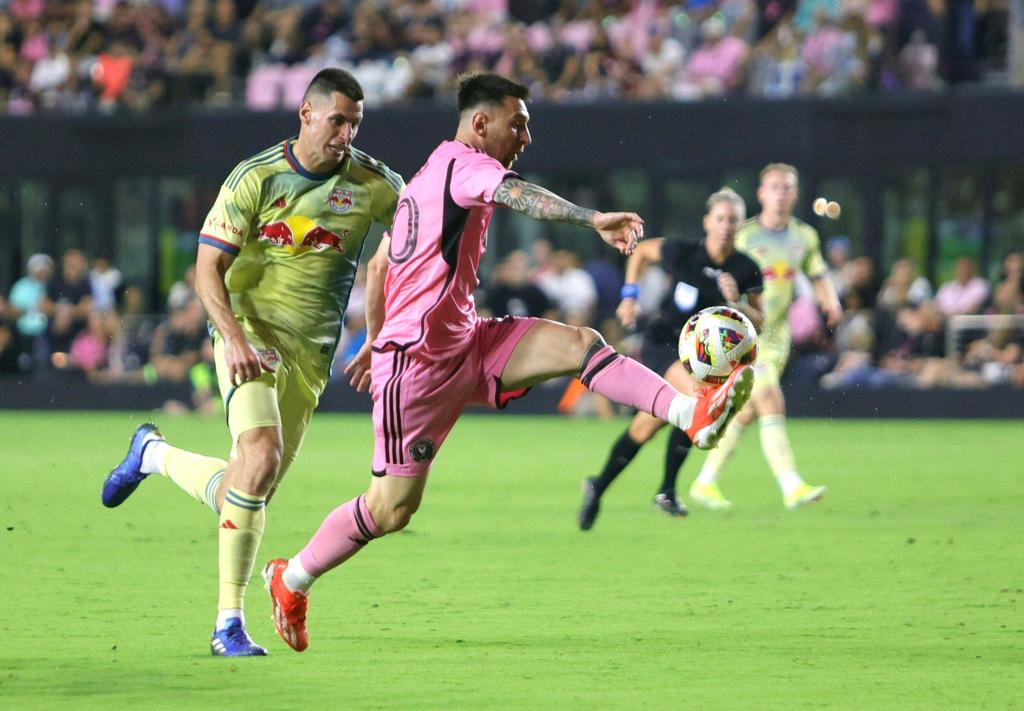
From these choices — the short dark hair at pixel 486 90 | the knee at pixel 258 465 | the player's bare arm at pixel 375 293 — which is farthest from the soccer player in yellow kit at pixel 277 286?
the short dark hair at pixel 486 90

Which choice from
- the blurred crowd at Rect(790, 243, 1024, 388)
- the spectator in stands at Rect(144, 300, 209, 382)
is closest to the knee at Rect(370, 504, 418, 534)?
the blurred crowd at Rect(790, 243, 1024, 388)

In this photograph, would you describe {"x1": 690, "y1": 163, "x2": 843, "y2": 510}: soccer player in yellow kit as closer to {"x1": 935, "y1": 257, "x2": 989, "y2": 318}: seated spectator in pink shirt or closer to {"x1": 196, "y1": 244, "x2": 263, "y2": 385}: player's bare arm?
{"x1": 196, "y1": 244, "x2": 263, "y2": 385}: player's bare arm

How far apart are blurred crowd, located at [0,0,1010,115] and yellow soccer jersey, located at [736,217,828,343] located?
384 inches

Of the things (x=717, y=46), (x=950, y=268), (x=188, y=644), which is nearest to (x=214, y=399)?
(x=717, y=46)

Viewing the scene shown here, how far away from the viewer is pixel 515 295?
23688mm

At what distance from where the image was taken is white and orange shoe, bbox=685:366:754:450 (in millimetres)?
6418

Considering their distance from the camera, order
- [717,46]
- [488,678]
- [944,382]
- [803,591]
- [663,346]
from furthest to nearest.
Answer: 1. [717,46]
2. [944,382]
3. [663,346]
4. [803,591]
5. [488,678]

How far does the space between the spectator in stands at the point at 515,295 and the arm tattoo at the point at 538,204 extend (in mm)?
17005

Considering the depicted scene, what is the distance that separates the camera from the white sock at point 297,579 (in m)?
6.86

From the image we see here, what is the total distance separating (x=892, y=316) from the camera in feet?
74.1

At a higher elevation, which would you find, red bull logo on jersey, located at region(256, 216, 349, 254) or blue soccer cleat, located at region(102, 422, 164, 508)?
red bull logo on jersey, located at region(256, 216, 349, 254)

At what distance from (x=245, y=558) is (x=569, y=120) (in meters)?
19.2

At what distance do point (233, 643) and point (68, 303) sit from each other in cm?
1938

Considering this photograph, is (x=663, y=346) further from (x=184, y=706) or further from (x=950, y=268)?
(x=950, y=268)
